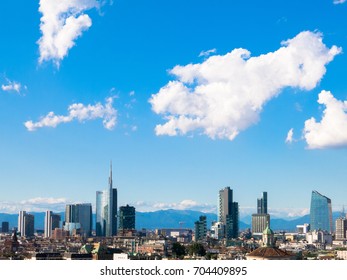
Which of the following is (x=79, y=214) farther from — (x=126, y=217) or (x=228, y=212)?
(x=228, y=212)

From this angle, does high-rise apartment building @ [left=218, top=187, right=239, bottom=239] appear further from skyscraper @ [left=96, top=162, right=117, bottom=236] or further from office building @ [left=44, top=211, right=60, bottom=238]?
office building @ [left=44, top=211, right=60, bottom=238]

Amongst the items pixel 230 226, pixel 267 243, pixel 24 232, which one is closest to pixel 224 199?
pixel 230 226

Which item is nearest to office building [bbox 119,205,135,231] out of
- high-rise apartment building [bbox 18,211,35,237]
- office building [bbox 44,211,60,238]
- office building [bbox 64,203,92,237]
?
high-rise apartment building [bbox 18,211,35,237]

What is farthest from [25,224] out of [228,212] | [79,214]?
[228,212]
